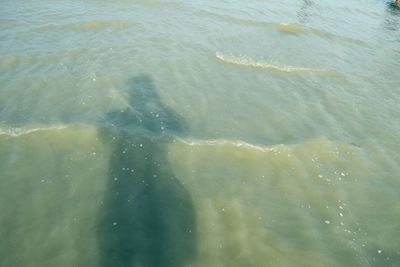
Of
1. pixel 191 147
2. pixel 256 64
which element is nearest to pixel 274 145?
pixel 191 147

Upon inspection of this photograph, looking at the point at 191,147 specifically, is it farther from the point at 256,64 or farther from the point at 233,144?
the point at 256,64

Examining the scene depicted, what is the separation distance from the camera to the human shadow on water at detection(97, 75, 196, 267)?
215 inches

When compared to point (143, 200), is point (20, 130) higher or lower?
lower

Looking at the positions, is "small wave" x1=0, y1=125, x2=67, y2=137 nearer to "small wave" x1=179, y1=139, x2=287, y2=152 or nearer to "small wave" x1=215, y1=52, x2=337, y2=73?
"small wave" x1=179, y1=139, x2=287, y2=152

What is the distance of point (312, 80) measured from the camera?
11.3 m

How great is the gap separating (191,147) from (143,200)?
71.4 inches

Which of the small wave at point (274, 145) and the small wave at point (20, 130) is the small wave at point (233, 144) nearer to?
the small wave at point (274, 145)

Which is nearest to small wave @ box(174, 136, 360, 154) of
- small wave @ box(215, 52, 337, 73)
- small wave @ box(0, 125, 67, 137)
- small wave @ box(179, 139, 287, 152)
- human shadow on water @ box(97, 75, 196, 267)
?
small wave @ box(179, 139, 287, 152)

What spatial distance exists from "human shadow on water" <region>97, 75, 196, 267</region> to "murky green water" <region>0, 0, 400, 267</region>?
0.08 feet

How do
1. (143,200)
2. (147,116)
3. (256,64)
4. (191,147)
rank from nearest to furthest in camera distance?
(143,200), (191,147), (147,116), (256,64)

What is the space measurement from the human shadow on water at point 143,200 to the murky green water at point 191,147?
0.08 ft

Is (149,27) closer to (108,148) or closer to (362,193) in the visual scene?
(108,148)

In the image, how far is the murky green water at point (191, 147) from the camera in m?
5.70

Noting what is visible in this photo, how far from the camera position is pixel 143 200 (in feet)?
20.9
